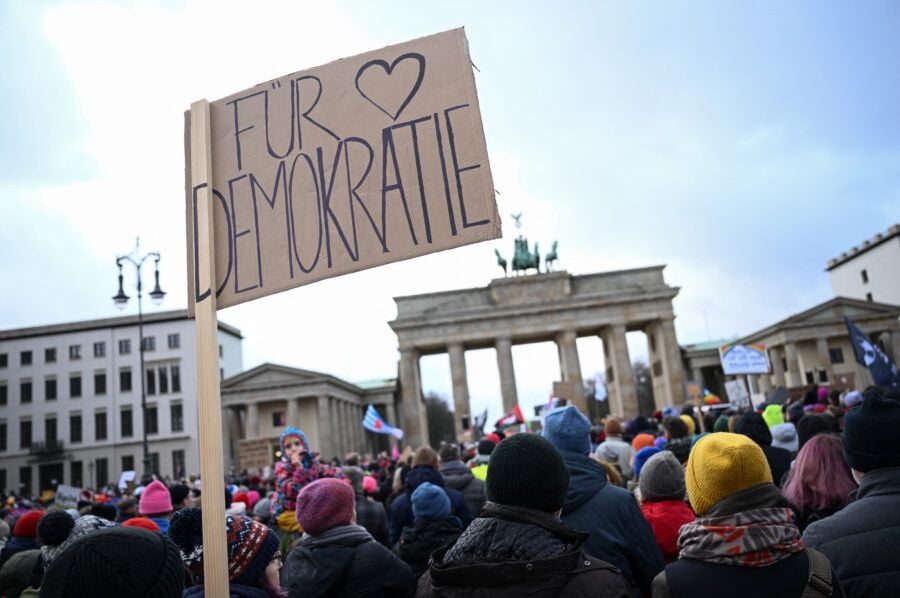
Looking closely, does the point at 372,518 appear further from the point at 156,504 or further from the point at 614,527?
the point at 614,527

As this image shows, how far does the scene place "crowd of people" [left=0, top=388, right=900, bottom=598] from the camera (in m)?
2.14

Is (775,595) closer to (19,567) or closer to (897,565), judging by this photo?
(897,565)

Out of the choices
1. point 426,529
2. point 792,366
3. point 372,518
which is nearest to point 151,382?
point 792,366

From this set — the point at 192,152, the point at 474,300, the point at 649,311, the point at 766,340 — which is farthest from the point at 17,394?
the point at 192,152

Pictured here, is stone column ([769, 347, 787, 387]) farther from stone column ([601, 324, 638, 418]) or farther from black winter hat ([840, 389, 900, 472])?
black winter hat ([840, 389, 900, 472])

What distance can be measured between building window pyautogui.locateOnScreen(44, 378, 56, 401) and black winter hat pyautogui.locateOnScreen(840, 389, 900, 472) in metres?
72.2

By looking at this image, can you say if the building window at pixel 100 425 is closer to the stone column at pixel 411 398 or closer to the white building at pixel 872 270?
the stone column at pixel 411 398

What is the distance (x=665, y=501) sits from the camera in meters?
4.29

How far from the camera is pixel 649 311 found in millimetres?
50500

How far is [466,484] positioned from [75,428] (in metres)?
67.0

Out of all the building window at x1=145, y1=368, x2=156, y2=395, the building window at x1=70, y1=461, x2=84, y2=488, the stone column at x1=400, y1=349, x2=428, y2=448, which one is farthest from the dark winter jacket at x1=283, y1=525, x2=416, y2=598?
the building window at x1=70, y1=461, x2=84, y2=488

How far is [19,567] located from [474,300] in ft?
155

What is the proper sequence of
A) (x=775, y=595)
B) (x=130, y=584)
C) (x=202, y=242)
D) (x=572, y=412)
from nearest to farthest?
(x=130, y=584), (x=775, y=595), (x=202, y=242), (x=572, y=412)

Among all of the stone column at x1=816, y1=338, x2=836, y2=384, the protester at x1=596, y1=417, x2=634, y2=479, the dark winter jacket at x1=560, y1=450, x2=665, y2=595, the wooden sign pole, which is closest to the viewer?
the wooden sign pole
